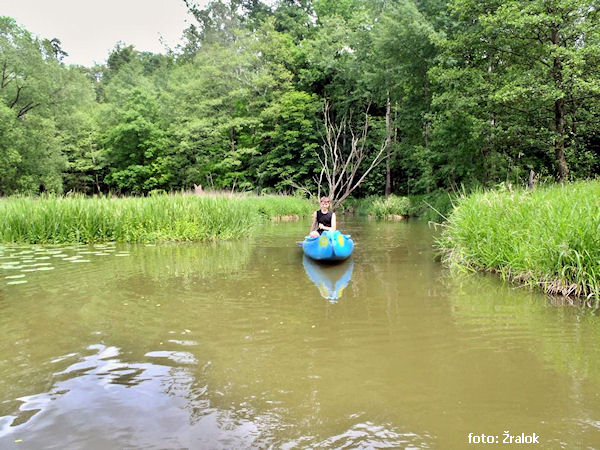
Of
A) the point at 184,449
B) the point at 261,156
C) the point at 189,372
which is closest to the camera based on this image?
the point at 184,449

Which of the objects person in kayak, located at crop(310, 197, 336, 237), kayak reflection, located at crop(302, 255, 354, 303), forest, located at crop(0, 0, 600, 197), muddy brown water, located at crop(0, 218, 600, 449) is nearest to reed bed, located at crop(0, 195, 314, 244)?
person in kayak, located at crop(310, 197, 336, 237)

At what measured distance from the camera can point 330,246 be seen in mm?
7719

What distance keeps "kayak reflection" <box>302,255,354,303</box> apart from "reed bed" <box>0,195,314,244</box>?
3.89 m

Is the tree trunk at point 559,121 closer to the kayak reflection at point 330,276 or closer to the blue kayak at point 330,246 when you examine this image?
the blue kayak at point 330,246

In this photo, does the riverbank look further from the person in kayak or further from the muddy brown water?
the muddy brown water

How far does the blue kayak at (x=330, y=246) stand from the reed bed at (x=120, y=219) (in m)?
4.37

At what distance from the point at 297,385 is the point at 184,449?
0.91 meters

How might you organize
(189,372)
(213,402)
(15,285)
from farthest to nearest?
1. (15,285)
2. (189,372)
3. (213,402)

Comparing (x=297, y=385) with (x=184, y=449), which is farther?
(x=297, y=385)

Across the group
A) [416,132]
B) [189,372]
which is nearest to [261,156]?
[416,132]

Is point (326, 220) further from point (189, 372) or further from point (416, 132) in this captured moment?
point (416, 132)

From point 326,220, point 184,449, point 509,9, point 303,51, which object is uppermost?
point 303,51

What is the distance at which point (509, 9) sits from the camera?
459 inches

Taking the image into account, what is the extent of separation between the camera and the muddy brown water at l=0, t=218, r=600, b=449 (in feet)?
7.59
